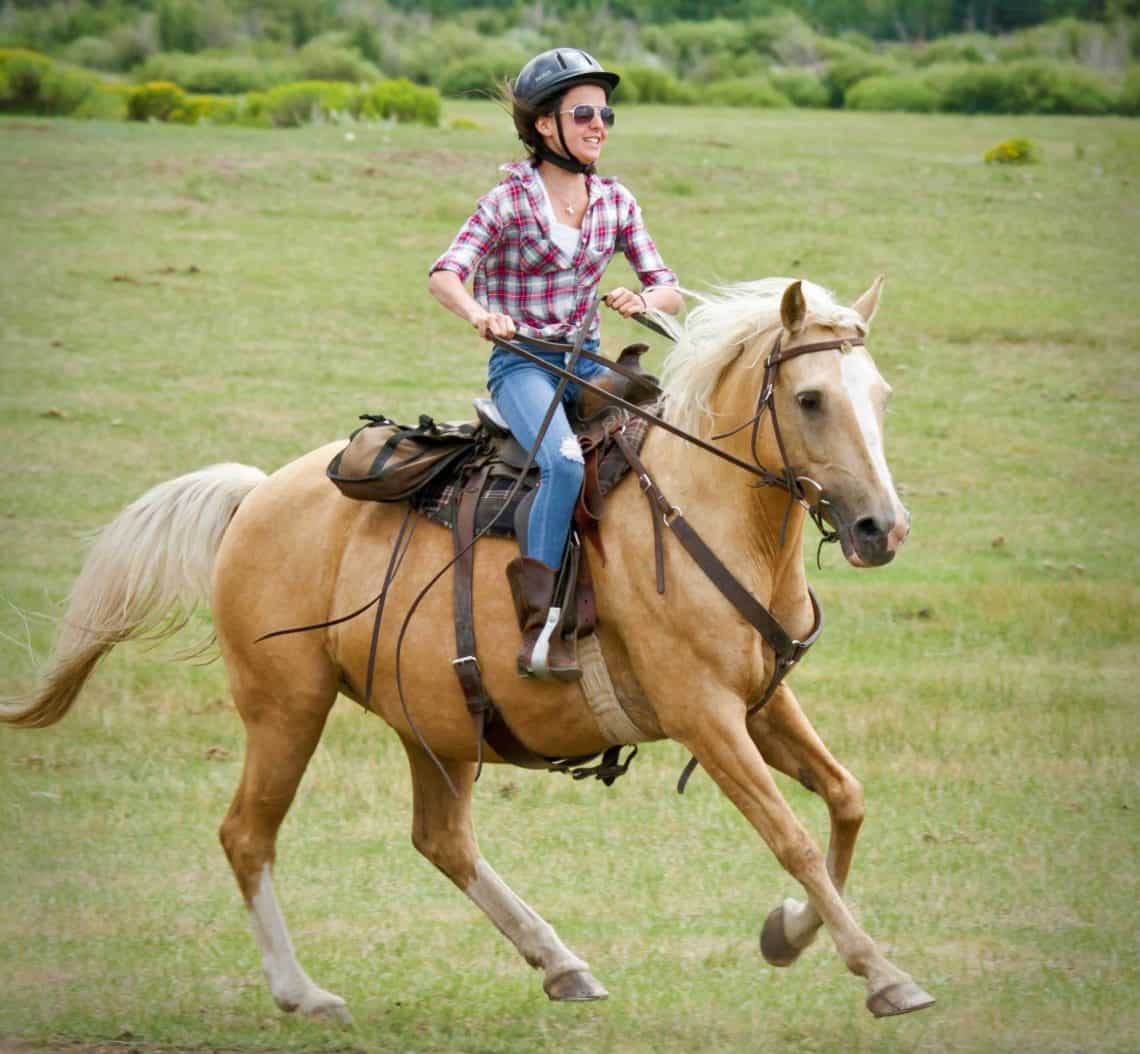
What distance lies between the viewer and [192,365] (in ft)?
69.5

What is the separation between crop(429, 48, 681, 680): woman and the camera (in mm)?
6156

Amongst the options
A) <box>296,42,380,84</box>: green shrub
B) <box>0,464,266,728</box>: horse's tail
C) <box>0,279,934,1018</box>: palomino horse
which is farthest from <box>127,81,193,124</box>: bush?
<box>0,279,934,1018</box>: palomino horse

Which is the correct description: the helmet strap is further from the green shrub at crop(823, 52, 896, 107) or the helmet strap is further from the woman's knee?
the green shrub at crop(823, 52, 896, 107)

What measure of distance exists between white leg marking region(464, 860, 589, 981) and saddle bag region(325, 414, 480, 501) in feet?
5.30

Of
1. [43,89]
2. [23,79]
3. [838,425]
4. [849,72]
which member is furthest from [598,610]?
[849,72]

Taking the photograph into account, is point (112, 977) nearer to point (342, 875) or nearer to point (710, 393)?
point (342, 875)

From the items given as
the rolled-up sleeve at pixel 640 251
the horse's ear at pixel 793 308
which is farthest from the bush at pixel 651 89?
the horse's ear at pixel 793 308

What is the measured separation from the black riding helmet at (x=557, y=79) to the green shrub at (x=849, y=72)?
1287 inches

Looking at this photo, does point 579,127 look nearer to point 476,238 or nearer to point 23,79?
point 476,238

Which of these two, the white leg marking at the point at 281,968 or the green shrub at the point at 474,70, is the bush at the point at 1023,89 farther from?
the white leg marking at the point at 281,968

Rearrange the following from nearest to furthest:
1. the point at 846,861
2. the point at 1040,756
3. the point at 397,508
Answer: the point at 846,861, the point at 397,508, the point at 1040,756

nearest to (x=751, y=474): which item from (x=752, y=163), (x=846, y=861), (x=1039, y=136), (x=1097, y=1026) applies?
(x=846, y=861)

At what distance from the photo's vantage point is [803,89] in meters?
38.6

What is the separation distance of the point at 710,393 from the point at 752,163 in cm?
2432
